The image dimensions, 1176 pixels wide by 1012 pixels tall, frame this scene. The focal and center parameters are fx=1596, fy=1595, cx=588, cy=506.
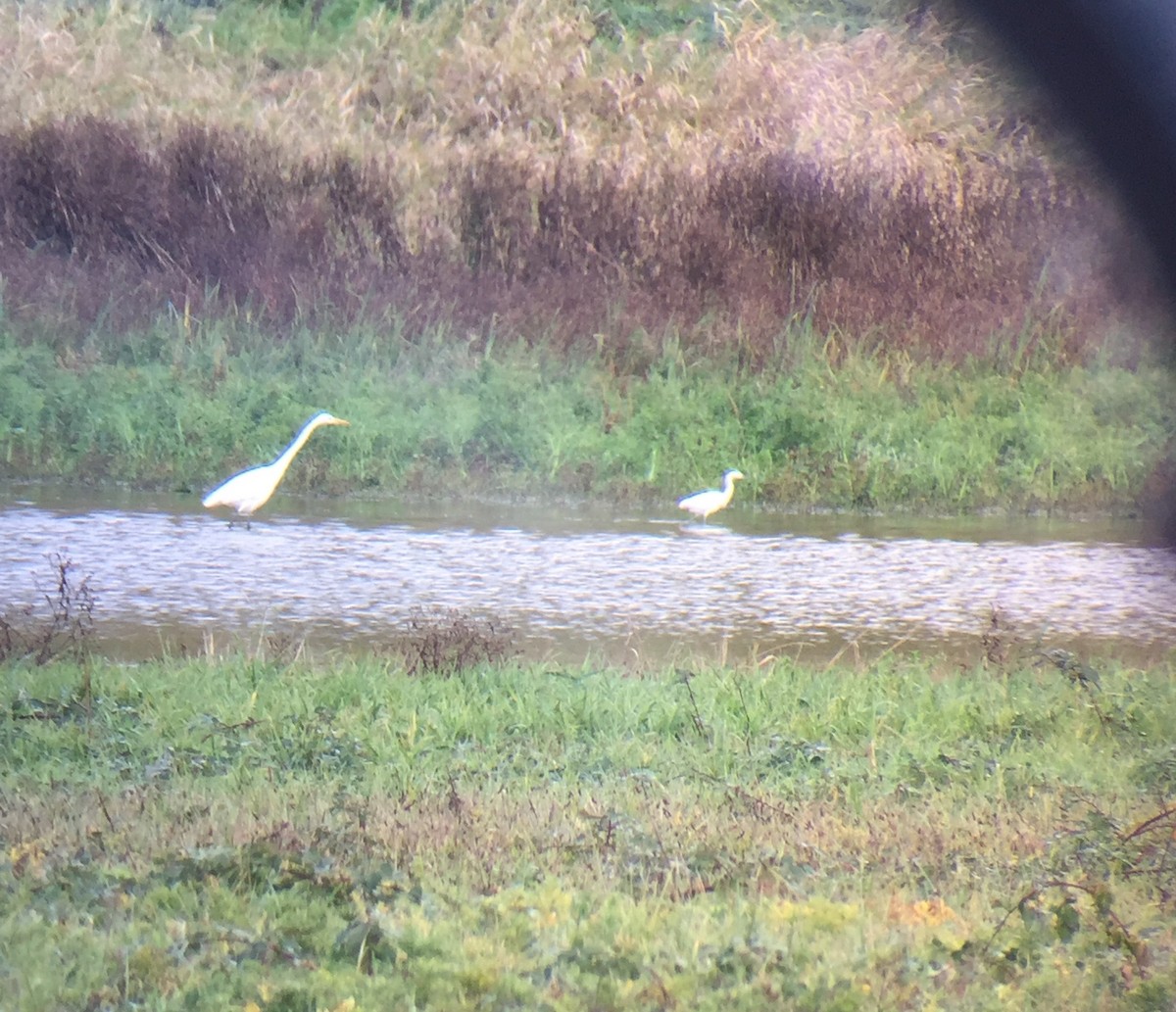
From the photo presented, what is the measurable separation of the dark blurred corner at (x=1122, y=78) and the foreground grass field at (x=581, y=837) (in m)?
2.34

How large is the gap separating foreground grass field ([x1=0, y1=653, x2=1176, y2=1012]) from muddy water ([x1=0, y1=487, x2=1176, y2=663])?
0.76 meters

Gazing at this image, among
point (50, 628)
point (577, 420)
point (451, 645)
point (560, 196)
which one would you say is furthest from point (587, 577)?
point (560, 196)

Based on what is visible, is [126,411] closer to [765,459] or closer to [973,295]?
[765,459]

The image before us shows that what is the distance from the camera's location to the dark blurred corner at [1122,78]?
586cm

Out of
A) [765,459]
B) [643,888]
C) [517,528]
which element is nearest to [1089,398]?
[765,459]

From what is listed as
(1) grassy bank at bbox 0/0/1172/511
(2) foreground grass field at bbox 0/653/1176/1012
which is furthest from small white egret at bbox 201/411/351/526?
(2) foreground grass field at bbox 0/653/1176/1012

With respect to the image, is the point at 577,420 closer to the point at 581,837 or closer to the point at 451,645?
the point at 451,645

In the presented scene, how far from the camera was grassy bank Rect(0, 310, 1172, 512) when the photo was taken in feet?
30.3

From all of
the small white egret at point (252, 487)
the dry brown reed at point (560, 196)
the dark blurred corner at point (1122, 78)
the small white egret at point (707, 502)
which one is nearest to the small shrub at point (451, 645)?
the small white egret at point (252, 487)

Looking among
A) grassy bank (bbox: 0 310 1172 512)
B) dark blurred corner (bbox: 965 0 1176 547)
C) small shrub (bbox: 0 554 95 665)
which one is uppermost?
dark blurred corner (bbox: 965 0 1176 547)

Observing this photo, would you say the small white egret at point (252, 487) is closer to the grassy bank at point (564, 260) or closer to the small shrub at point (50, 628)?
the grassy bank at point (564, 260)

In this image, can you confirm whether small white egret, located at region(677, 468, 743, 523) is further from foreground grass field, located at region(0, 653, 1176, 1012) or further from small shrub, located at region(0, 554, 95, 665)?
small shrub, located at region(0, 554, 95, 665)

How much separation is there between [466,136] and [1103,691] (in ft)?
30.9

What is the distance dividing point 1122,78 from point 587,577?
3.05 m
